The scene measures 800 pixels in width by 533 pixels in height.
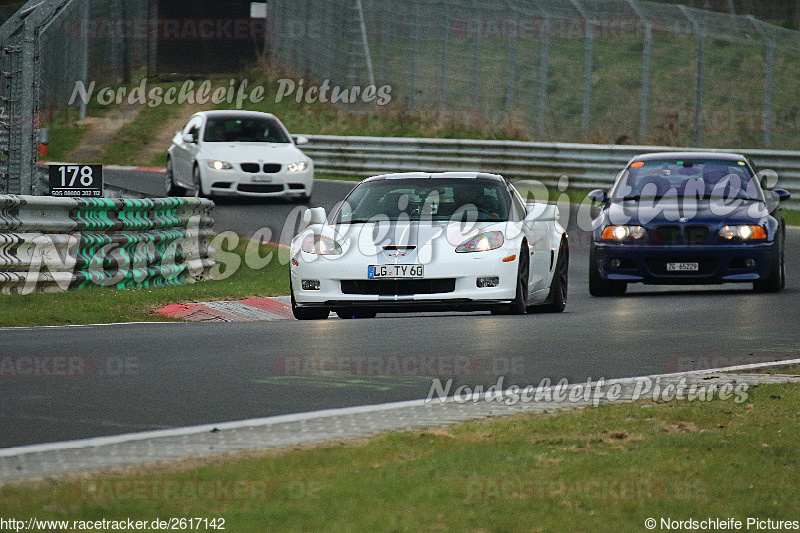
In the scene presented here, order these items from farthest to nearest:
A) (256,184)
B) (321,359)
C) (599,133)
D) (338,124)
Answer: (338,124) → (599,133) → (256,184) → (321,359)

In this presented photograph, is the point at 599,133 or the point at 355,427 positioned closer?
the point at 355,427

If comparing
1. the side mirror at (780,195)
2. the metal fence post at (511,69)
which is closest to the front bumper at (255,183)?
the metal fence post at (511,69)

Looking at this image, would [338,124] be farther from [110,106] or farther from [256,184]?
[256,184]

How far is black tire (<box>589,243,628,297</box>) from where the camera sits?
49.8ft

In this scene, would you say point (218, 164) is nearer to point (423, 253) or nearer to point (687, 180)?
point (687, 180)

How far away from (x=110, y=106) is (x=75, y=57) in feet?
18.2

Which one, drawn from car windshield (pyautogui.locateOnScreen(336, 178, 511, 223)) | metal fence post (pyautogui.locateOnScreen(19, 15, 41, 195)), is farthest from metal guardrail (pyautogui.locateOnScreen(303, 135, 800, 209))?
car windshield (pyautogui.locateOnScreen(336, 178, 511, 223))

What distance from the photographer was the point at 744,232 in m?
14.9

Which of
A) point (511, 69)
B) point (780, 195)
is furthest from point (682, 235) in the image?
Answer: point (511, 69)

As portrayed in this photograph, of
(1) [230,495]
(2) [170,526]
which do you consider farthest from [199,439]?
(2) [170,526]

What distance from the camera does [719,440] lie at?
265 inches

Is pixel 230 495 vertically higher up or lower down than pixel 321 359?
higher up

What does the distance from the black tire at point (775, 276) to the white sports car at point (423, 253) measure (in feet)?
9.05

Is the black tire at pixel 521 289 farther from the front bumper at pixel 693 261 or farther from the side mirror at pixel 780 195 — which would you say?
the side mirror at pixel 780 195
